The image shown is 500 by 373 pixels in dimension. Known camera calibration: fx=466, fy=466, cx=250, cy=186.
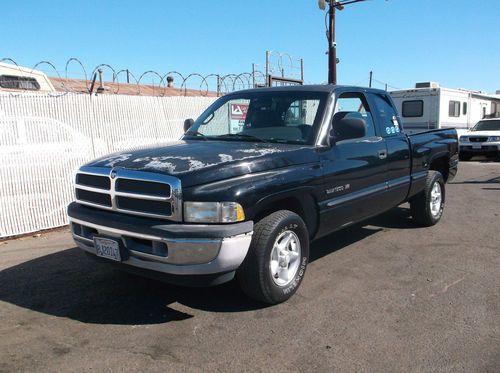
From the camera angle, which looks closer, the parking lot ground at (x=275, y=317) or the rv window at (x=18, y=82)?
the parking lot ground at (x=275, y=317)

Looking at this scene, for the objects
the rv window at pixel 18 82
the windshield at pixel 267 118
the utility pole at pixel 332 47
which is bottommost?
the windshield at pixel 267 118

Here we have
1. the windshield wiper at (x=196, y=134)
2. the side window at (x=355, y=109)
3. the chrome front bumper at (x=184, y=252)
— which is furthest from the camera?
the windshield wiper at (x=196, y=134)

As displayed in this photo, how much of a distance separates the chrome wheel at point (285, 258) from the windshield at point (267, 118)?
995 millimetres

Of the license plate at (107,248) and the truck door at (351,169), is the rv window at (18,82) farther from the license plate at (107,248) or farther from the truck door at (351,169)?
the truck door at (351,169)

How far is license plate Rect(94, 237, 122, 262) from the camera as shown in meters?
3.74

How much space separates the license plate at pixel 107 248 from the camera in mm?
3738

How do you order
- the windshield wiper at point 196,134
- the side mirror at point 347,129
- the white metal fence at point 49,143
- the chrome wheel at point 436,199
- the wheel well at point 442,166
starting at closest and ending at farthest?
1. the side mirror at point 347,129
2. the windshield wiper at point 196,134
3. the white metal fence at point 49,143
4. the chrome wheel at point 436,199
5. the wheel well at point 442,166

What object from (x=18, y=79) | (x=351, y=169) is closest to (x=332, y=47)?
(x=18, y=79)

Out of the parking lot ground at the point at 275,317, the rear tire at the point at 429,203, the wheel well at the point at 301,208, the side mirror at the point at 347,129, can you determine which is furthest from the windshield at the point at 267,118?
the rear tire at the point at 429,203

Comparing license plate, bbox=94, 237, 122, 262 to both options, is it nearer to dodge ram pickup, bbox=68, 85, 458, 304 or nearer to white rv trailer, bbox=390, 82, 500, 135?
dodge ram pickup, bbox=68, 85, 458, 304

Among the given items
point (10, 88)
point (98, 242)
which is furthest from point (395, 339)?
point (10, 88)

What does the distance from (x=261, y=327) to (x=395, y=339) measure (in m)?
1.01

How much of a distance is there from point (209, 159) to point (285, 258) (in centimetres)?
111

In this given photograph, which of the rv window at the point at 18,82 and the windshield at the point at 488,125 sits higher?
the rv window at the point at 18,82
